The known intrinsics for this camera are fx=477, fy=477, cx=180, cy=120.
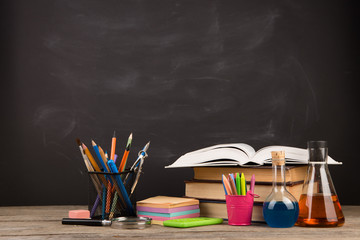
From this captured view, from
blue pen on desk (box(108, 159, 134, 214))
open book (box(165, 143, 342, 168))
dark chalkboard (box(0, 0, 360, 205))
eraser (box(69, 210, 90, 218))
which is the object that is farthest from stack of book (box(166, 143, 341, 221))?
dark chalkboard (box(0, 0, 360, 205))

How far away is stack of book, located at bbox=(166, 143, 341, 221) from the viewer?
3.90 feet

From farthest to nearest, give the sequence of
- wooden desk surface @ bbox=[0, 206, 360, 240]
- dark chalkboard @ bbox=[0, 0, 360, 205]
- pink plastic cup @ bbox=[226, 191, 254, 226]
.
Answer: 1. dark chalkboard @ bbox=[0, 0, 360, 205]
2. pink plastic cup @ bbox=[226, 191, 254, 226]
3. wooden desk surface @ bbox=[0, 206, 360, 240]

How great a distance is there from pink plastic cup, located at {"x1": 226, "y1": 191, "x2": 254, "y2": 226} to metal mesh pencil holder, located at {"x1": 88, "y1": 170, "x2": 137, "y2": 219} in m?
0.27

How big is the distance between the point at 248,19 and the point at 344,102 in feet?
1.46

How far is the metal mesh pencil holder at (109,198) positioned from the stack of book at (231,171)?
0.52ft

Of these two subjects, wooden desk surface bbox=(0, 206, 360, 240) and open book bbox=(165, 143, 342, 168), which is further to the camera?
open book bbox=(165, 143, 342, 168)

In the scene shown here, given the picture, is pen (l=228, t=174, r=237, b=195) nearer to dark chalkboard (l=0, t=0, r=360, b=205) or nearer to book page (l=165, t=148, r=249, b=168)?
book page (l=165, t=148, r=249, b=168)

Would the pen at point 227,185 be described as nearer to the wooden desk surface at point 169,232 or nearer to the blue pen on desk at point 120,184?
the wooden desk surface at point 169,232

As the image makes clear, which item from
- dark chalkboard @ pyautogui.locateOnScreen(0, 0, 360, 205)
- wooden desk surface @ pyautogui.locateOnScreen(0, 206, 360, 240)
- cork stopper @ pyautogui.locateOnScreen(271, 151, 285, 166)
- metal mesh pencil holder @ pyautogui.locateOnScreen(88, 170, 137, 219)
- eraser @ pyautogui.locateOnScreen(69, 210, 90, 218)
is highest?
dark chalkboard @ pyautogui.locateOnScreen(0, 0, 360, 205)

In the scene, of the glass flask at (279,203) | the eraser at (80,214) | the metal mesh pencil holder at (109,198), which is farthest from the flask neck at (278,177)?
the eraser at (80,214)

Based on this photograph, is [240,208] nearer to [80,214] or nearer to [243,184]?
[243,184]

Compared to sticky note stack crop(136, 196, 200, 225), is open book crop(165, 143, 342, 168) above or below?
above

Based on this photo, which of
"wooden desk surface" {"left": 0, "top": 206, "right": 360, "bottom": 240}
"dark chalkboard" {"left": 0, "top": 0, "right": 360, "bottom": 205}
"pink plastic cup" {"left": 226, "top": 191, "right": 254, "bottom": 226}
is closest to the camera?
"wooden desk surface" {"left": 0, "top": 206, "right": 360, "bottom": 240}

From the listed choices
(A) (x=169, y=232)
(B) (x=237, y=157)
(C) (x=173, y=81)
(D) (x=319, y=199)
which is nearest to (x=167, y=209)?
(A) (x=169, y=232)
